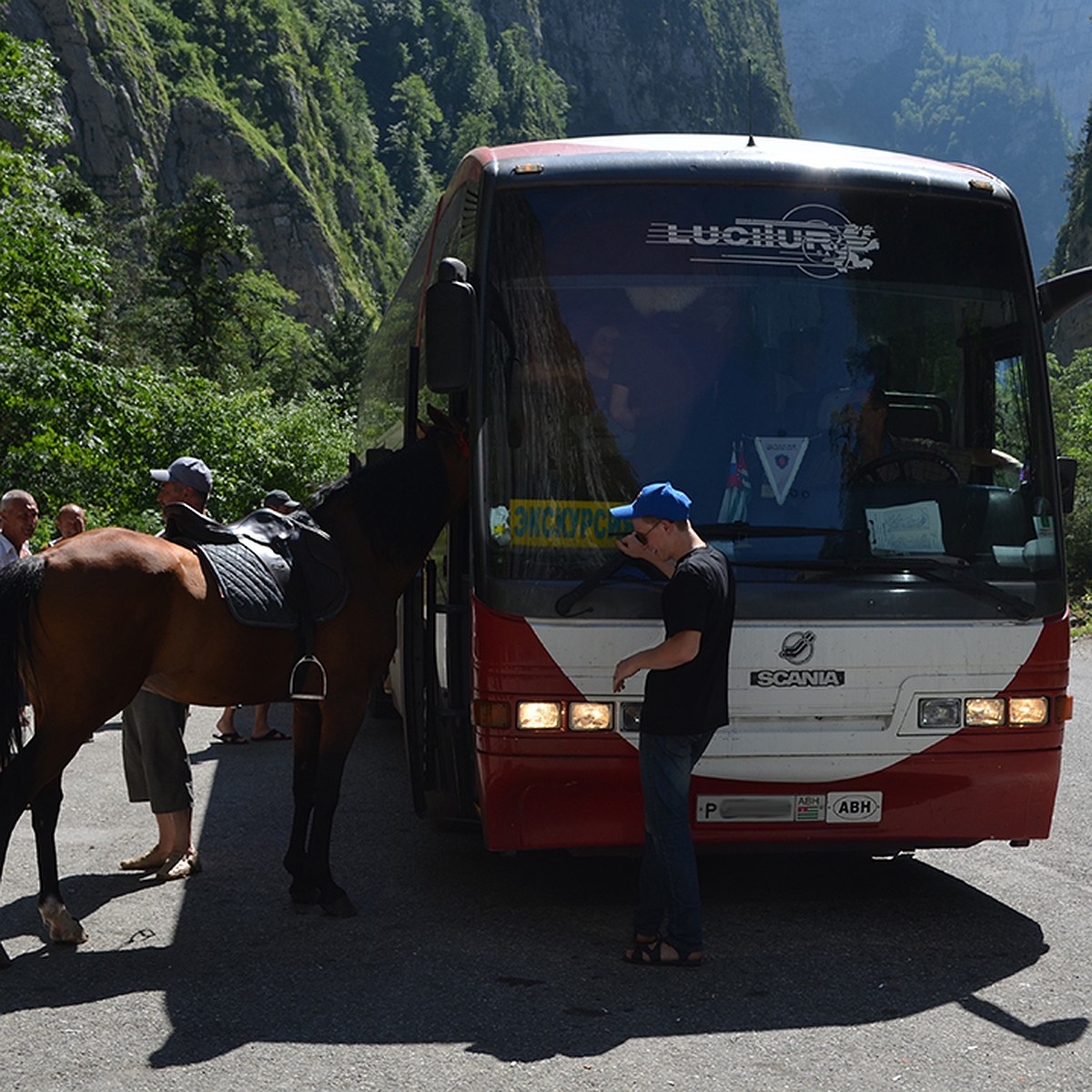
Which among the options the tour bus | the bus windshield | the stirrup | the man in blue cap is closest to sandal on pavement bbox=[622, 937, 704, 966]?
the man in blue cap

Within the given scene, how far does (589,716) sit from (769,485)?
1.24 meters

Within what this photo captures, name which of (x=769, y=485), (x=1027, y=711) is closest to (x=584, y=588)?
(x=769, y=485)

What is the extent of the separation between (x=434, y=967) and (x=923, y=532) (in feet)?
8.96

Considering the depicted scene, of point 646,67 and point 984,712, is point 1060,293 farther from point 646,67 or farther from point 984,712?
point 646,67

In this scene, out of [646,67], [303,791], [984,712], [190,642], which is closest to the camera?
[190,642]

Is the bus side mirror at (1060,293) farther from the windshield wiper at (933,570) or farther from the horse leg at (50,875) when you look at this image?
the horse leg at (50,875)

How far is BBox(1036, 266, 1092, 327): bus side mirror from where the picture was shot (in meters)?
6.88

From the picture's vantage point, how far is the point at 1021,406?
6.65 m

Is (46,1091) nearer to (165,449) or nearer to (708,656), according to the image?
(708,656)

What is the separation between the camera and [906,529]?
6344mm

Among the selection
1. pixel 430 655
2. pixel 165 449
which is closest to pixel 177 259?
pixel 165 449

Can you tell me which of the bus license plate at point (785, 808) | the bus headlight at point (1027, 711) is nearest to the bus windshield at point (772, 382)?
the bus headlight at point (1027, 711)

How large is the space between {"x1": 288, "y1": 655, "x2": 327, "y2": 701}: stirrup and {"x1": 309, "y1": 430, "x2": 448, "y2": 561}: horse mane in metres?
0.70

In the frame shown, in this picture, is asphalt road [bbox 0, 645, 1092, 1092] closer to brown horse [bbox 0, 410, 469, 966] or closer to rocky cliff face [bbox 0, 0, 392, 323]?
brown horse [bbox 0, 410, 469, 966]
